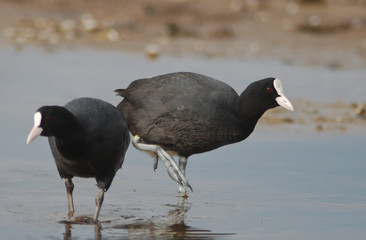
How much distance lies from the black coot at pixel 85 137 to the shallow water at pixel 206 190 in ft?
1.27

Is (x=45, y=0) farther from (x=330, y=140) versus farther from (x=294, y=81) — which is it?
(x=330, y=140)

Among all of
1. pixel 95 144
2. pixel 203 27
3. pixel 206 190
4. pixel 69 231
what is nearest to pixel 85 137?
pixel 95 144

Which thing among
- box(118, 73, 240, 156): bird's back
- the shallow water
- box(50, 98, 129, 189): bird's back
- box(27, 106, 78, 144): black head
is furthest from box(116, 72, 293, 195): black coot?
box(27, 106, 78, 144): black head

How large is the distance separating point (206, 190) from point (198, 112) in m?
0.74

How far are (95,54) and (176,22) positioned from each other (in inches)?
144

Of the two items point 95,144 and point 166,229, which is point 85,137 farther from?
point 166,229

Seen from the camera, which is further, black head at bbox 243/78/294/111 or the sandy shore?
the sandy shore

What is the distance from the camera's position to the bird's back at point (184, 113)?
7.75m

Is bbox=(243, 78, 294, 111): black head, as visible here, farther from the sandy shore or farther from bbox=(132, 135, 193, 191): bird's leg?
the sandy shore

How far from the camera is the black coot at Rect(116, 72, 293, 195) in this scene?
25.5ft

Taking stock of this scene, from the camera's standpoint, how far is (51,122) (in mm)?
5844

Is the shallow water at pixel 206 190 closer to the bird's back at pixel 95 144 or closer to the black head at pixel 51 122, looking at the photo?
the bird's back at pixel 95 144

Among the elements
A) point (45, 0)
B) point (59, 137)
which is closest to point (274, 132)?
point (59, 137)

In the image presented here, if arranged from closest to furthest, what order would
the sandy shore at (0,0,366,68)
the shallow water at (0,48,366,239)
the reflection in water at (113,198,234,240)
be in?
the reflection in water at (113,198,234,240) → the shallow water at (0,48,366,239) → the sandy shore at (0,0,366,68)
